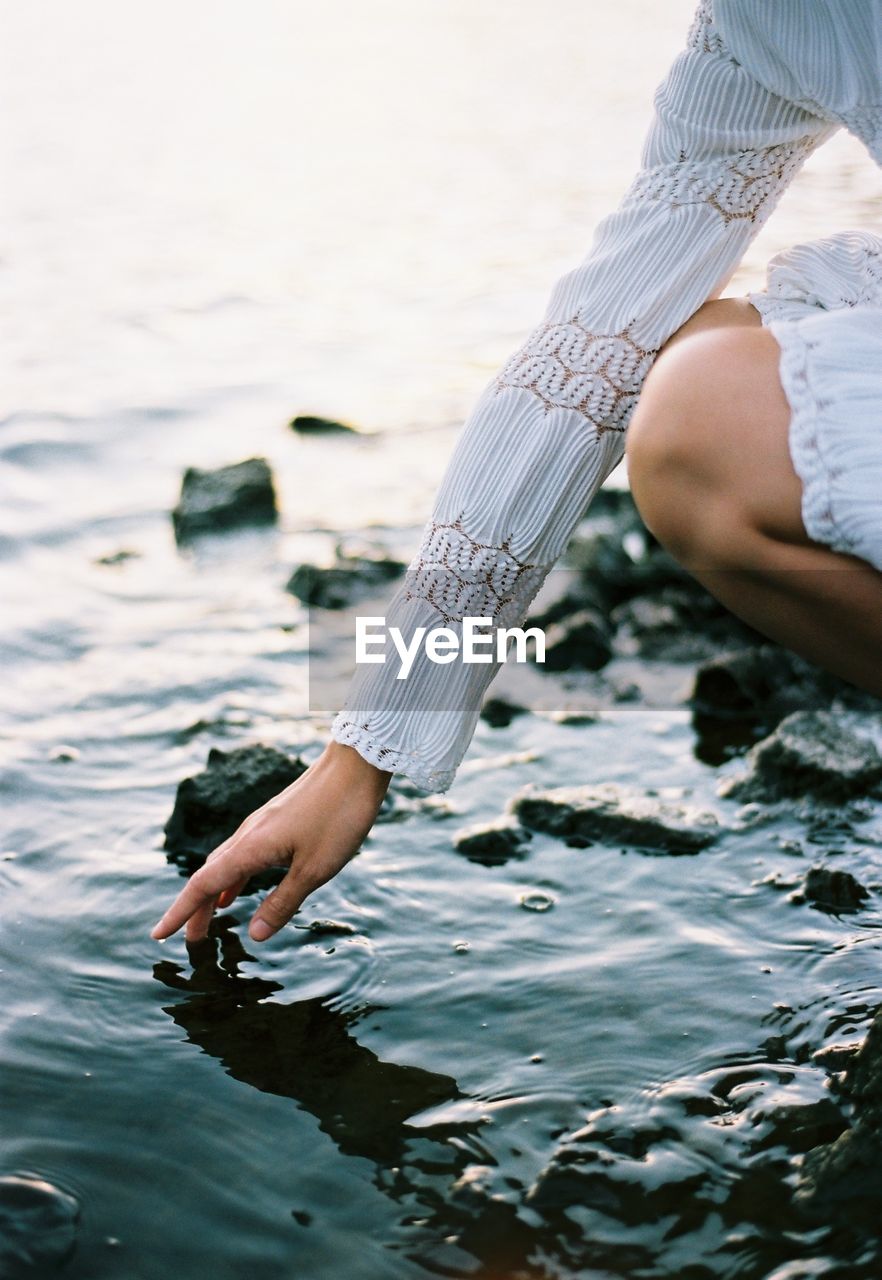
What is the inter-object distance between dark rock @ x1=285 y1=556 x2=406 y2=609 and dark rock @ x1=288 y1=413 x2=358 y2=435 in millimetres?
972

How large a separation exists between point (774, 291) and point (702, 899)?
794 mm

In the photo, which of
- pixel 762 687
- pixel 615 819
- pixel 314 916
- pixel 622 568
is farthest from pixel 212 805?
pixel 622 568

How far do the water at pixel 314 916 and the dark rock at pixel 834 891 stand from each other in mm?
33

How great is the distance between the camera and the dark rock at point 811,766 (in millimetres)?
2238

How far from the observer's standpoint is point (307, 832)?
1612 mm

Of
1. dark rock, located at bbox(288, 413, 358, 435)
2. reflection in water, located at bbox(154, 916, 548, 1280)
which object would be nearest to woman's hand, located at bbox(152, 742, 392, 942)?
reflection in water, located at bbox(154, 916, 548, 1280)

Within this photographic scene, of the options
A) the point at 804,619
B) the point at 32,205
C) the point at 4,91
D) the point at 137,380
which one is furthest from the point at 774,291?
the point at 4,91

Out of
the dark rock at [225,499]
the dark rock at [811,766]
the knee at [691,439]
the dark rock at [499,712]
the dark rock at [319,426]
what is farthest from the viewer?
the dark rock at [319,426]

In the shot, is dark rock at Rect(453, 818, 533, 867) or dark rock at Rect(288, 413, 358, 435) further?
dark rock at Rect(288, 413, 358, 435)

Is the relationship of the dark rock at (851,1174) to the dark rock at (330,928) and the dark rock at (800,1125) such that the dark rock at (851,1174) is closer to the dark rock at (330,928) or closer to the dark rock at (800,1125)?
the dark rock at (800,1125)

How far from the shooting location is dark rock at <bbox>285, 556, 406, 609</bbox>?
3101mm

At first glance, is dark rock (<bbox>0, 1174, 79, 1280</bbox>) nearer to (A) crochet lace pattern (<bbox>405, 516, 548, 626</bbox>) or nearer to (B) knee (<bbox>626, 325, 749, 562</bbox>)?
(A) crochet lace pattern (<bbox>405, 516, 548, 626</bbox>)

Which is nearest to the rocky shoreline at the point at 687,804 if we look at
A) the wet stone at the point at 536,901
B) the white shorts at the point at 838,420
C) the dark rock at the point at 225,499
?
the wet stone at the point at 536,901

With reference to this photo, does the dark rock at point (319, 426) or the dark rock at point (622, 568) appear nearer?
the dark rock at point (622, 568)
